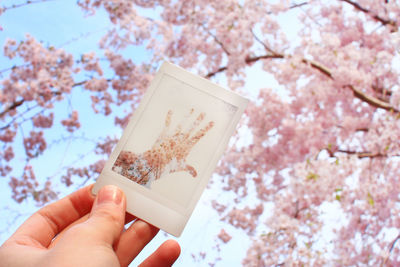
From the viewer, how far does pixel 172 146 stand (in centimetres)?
165

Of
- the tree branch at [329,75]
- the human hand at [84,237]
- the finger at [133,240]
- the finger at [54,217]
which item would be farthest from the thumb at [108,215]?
the tree branch at [329,75]

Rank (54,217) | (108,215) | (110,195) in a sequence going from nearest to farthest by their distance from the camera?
(108,215), (110,195), (54,217)

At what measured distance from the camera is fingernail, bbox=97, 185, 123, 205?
54.1 inches

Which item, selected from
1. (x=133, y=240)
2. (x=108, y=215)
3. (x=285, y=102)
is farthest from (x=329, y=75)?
(x=108, y=215)

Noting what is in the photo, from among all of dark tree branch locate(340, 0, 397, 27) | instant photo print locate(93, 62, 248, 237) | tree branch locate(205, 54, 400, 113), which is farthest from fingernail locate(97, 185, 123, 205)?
dark tree branch locate(340, 0, 397, 27)

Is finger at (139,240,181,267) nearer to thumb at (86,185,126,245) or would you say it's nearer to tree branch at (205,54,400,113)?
thumb at (86,185,126,245)

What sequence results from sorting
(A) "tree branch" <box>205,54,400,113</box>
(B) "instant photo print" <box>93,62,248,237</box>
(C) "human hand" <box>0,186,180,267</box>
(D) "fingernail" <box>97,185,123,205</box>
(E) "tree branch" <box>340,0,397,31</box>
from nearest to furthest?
(C) "human hand" <box>0,186,180,267</box> → (D) "fingernail" <box>97,185,123,205</box> → (B) "instant photo print" <box>93,62,248,237</box> → (A) "tree branch" <box>205,54,400,113</box> → (E) "tree branch" <box>340,0,397,31</box>

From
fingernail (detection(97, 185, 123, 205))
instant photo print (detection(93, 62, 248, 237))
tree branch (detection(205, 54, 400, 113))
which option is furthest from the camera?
tree branch (detection(205, 54, 400, 113))

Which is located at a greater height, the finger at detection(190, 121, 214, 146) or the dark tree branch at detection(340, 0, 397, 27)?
the dark tree branch at detection(340, 0, 397, 27)

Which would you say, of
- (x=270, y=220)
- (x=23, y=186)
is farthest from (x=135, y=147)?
(x=23, y=186)

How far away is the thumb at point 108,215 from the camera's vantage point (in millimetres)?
1226

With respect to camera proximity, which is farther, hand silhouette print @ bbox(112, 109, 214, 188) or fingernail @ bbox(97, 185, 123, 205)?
hand silhouette print @ bbox(112, 109, 214, 188)

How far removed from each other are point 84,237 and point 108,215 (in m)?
0.14

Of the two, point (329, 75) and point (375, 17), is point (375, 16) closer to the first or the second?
point (375, 17)
